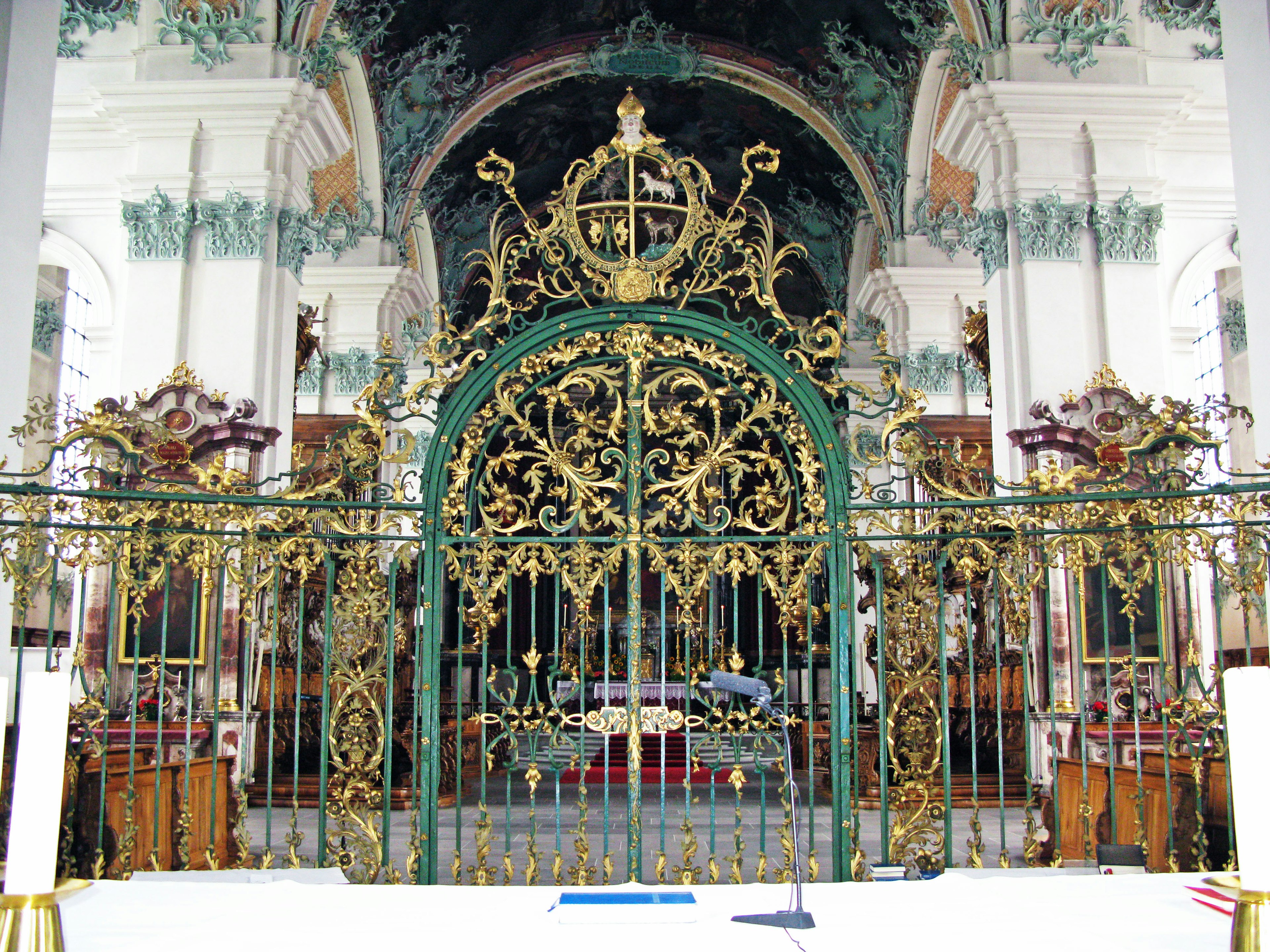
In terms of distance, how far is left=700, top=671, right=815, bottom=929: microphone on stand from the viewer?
2.68 m

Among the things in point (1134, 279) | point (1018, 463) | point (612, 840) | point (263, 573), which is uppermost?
point (1134, 279)

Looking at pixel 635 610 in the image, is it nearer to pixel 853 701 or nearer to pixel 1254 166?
pixel 853 701

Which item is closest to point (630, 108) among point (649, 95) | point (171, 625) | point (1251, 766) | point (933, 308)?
point (1251, 766)

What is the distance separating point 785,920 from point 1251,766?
1156 mm

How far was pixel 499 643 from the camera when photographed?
69.0ft

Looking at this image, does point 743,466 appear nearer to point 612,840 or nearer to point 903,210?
point 612,840

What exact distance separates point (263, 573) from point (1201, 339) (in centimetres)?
1384

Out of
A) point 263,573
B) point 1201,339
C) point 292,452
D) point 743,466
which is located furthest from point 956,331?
point 263,573

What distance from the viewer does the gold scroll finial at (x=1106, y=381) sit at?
9.98m

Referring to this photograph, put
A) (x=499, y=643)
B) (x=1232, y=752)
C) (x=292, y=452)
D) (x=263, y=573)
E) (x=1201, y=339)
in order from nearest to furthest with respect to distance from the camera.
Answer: (x=1232, y=752), (x=263, y=573), (x=292, y=452), (x=1201, y=339), (x=499, y=643)

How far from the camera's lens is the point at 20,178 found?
5977mm

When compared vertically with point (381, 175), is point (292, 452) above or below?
below

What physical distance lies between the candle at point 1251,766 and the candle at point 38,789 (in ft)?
6.29

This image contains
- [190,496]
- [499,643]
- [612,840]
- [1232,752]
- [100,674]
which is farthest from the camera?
[499,643]
